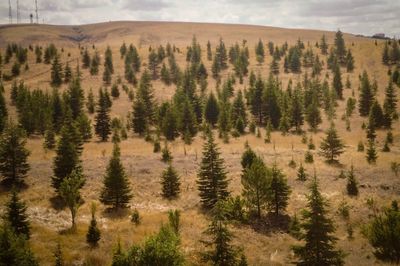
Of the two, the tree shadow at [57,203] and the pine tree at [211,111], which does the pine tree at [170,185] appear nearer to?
the tree shadow at [57,203]

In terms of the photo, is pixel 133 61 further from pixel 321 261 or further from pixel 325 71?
pixel 321 261

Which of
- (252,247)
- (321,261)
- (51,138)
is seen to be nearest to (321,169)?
(252,247)

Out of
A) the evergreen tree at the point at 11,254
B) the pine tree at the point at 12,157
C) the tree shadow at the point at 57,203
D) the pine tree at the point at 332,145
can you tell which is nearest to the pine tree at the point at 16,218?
the tree shadow at the point at 57,203

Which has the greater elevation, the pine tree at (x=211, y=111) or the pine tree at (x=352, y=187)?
the pine tree at (x=211, y=111)

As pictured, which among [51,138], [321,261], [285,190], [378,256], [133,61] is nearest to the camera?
[321,261]

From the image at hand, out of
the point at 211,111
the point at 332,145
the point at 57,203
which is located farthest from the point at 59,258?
the point at 211,111

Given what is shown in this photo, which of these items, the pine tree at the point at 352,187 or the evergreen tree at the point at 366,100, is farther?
the evergreen tree at the point at 366,100
